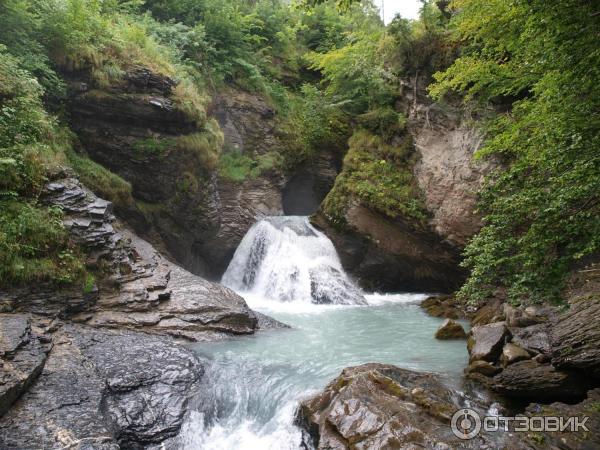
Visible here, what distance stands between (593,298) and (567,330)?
2.74ft

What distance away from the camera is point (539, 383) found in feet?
17.0

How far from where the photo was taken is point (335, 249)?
49.7ft

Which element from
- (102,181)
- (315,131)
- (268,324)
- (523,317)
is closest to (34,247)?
(102,181)

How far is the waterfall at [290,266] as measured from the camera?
13266mm

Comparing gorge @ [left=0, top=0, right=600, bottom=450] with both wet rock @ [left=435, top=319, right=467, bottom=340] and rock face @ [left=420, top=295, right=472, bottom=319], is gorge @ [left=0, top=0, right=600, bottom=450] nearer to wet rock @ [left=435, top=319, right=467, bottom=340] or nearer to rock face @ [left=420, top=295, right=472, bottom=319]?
rock face @ [left=420, top=295, right=472, bottom=319]

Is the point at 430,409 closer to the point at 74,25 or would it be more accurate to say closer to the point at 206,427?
the point at 206,427

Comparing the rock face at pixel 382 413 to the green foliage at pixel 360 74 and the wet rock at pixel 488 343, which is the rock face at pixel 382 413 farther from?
the green foliage at pixel 360 74

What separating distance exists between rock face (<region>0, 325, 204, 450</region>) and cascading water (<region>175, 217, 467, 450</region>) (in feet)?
1.26

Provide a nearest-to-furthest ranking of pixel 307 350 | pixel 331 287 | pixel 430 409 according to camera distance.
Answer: pixel 430 409 < pixel 307 350 < pixel 331 287

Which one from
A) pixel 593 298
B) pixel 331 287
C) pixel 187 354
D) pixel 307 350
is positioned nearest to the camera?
pixel 593 298

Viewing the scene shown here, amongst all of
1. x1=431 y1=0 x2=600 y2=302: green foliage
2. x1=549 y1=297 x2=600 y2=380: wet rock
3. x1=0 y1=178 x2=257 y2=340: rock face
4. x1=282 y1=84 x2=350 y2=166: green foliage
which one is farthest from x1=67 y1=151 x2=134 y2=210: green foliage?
x1=549 y1=297 x2=600 y2=380: wet rock

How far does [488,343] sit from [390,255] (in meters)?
7.92

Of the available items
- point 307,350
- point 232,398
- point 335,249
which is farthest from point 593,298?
point 335,249

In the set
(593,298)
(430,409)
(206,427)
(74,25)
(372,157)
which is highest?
(74,25)
